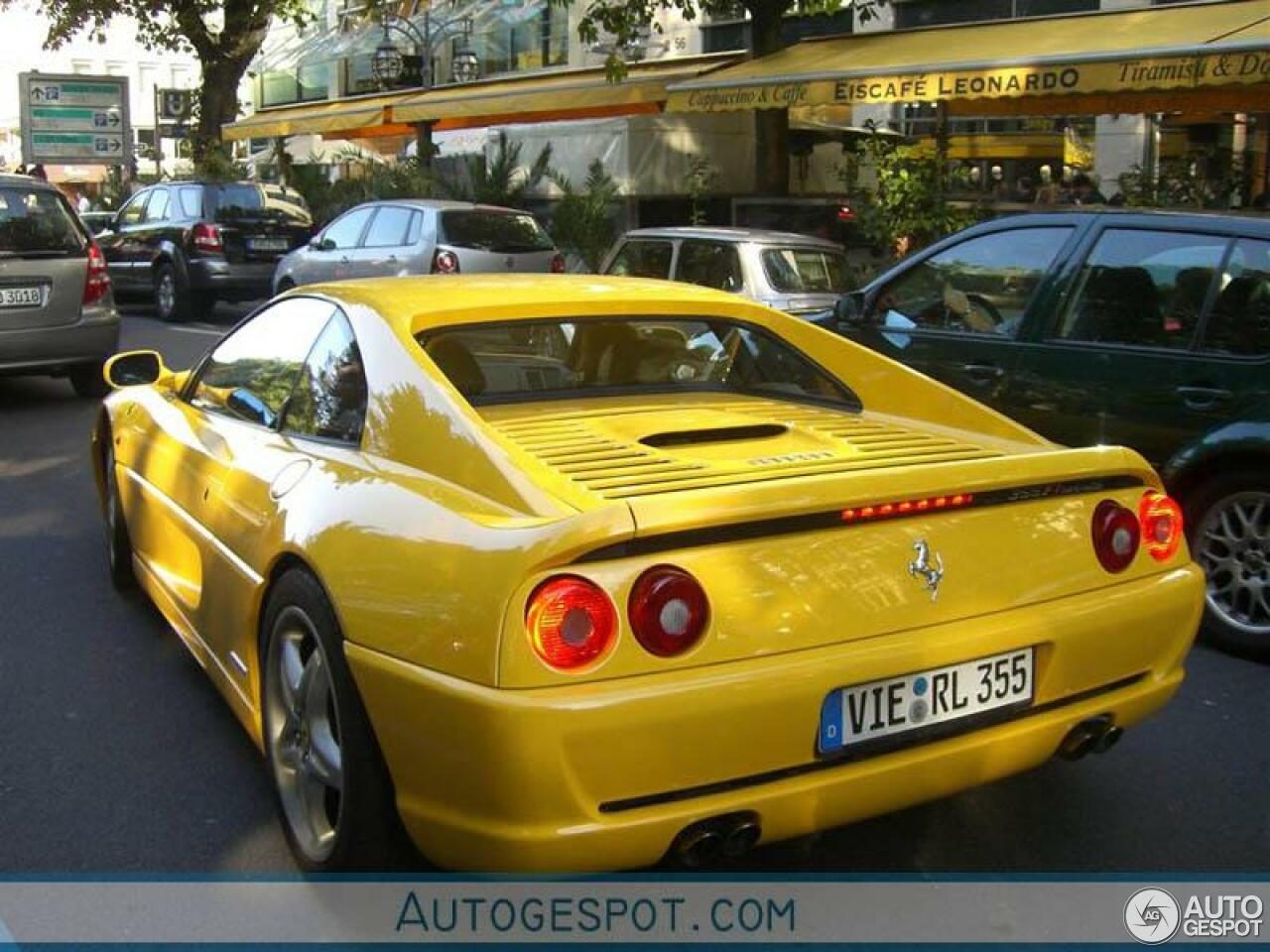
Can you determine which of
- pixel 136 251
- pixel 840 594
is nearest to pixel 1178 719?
pixel 840 594

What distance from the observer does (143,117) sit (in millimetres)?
71938

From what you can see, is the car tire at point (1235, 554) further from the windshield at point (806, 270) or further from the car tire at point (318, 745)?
the windshield at point (806, 270)

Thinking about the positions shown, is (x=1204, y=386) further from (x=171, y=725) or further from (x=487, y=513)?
(x=171, y=725)

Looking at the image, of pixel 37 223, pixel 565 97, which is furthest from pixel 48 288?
pixel 565 97

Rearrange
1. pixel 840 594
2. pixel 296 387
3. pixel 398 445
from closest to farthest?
1. pixel 840 594
2. pixel 398 445
3. pixel 296 387

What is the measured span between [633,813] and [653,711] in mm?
205

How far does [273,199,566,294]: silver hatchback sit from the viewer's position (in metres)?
13.6

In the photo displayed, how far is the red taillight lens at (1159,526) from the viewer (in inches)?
132

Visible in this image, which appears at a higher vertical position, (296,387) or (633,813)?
(296,387)

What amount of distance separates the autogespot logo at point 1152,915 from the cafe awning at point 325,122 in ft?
62.3

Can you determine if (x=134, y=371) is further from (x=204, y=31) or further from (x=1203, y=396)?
(x=204, y=31)

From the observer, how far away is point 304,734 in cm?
330

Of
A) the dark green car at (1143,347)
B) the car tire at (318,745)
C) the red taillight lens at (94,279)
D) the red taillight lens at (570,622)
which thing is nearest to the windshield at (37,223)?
the red taillight lens at (94,279)

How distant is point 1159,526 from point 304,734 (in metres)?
2.14
